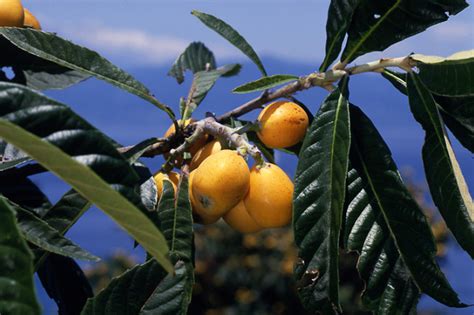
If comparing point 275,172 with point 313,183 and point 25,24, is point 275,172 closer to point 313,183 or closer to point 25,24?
point 313,183

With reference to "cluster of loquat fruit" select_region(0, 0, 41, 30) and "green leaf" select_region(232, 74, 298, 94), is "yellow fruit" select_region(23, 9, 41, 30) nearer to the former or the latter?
"cluster of loquat fruit" select_region(0, 0, 41, 30)

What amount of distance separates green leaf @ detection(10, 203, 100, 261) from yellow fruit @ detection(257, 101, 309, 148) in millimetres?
426

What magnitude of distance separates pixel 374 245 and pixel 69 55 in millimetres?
519

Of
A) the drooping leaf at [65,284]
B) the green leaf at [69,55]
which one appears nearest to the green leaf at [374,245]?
the green leaf at [69,55]

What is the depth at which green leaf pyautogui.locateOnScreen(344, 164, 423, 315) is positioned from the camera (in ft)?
3.33

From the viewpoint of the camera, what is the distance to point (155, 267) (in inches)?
34.6

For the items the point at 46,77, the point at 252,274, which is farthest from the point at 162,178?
the point at 252,274

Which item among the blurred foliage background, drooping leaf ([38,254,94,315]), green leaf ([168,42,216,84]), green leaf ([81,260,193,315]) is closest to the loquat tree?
green leaf ([81,260,193,315])

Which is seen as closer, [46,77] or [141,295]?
[141,295]

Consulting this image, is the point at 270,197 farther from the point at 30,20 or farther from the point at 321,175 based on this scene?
the point at 30,20

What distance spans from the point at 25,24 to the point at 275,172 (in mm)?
510

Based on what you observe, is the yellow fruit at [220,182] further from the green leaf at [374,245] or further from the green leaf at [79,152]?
the green leaf at [79,152]

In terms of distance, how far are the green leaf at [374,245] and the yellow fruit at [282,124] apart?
3.3 inches

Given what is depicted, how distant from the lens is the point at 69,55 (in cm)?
96
